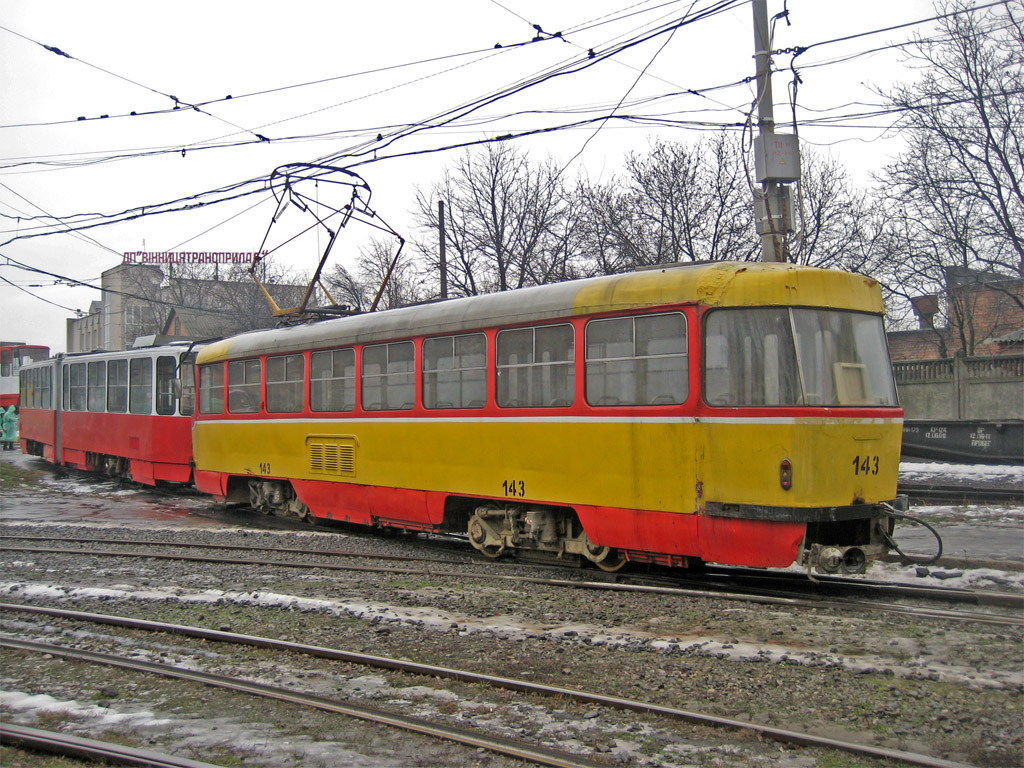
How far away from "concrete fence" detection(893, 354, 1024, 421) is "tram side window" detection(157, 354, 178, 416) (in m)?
16.5

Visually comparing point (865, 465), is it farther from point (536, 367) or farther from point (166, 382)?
point (166, 382)

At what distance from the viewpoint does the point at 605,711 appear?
482cm

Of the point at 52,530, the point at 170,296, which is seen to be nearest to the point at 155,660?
the point at 52,530

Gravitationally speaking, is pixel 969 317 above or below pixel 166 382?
above

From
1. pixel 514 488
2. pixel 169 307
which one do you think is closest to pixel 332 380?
pixel 514 488

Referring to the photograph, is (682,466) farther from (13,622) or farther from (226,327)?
(226,327)

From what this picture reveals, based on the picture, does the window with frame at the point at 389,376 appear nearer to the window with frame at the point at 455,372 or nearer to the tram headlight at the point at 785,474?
the window with frame at the point at 455,372

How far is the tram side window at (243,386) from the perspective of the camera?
13273mm

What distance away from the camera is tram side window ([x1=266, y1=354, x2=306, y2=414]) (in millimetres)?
12328

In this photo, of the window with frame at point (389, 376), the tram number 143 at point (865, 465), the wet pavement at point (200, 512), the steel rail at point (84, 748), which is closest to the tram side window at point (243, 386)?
the wet pavement at point (200, 512)

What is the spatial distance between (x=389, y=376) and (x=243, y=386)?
4030 millimetres

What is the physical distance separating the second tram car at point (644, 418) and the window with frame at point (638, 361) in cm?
2

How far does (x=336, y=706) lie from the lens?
4.89 meters

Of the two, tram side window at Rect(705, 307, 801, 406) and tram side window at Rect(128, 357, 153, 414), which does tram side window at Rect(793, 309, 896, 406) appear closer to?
tram side window at Rect(705, 307, 801, 406)
